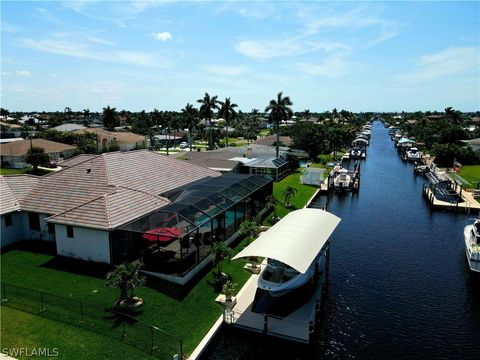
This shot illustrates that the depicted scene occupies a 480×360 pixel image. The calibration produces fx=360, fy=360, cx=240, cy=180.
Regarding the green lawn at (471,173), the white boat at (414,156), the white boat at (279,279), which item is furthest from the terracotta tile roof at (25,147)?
the white boat at (414,156)

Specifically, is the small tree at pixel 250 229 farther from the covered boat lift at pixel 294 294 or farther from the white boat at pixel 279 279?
the white boat at pixel 279 279

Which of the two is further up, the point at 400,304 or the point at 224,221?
the point at 224,221

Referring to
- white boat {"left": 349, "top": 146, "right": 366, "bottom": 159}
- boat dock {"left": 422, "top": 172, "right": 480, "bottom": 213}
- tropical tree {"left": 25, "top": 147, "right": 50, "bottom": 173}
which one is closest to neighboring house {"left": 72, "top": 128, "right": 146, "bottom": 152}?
tropical tree {"left": 25, "top": 147, "right": 50, "bottom": 173}

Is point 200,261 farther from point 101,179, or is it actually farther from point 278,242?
point 101,179

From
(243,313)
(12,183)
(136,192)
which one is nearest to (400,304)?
(243,313)

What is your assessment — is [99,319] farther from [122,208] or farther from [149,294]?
[122,208]

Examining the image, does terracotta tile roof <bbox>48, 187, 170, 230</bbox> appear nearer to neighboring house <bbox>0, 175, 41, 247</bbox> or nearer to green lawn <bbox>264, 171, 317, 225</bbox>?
neighboring house <bbox>0, 175, 41, 247</bbox>

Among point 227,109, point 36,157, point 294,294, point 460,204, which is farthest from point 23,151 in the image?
point 460,204
